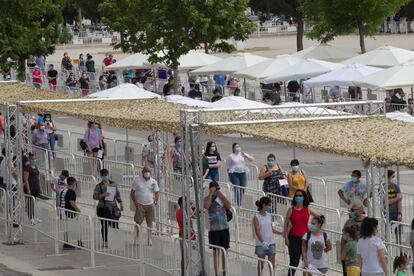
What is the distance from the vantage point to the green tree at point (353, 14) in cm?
5444

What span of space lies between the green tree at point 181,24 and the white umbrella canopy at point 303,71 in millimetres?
2774

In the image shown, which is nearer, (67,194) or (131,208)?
(67,194)

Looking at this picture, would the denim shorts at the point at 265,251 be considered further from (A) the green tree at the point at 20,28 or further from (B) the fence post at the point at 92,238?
(A) the green tree at the point at 20,28

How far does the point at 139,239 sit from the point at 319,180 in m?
6.52

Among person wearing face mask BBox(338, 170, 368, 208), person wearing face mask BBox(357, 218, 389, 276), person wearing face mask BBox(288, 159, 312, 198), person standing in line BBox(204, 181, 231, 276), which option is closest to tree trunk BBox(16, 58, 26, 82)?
person wearing face mask BBox(288, 159, 312, 198)

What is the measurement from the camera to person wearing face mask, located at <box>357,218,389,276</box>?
17.5 meters

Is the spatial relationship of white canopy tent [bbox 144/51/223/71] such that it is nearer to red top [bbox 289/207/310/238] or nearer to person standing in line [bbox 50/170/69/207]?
person standing in line [bbox 50/170/69/207]

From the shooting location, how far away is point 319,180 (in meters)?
27.3

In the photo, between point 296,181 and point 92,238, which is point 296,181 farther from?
point 92,238

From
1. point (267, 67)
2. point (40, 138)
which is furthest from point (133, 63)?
point (40, 138)

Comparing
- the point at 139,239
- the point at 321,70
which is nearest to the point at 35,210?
the point at 139,239

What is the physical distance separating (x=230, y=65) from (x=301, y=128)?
26054 mm

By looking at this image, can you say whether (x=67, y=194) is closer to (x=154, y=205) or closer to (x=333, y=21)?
(x=154, y=205)

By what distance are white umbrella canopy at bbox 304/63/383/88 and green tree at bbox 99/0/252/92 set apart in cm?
605
